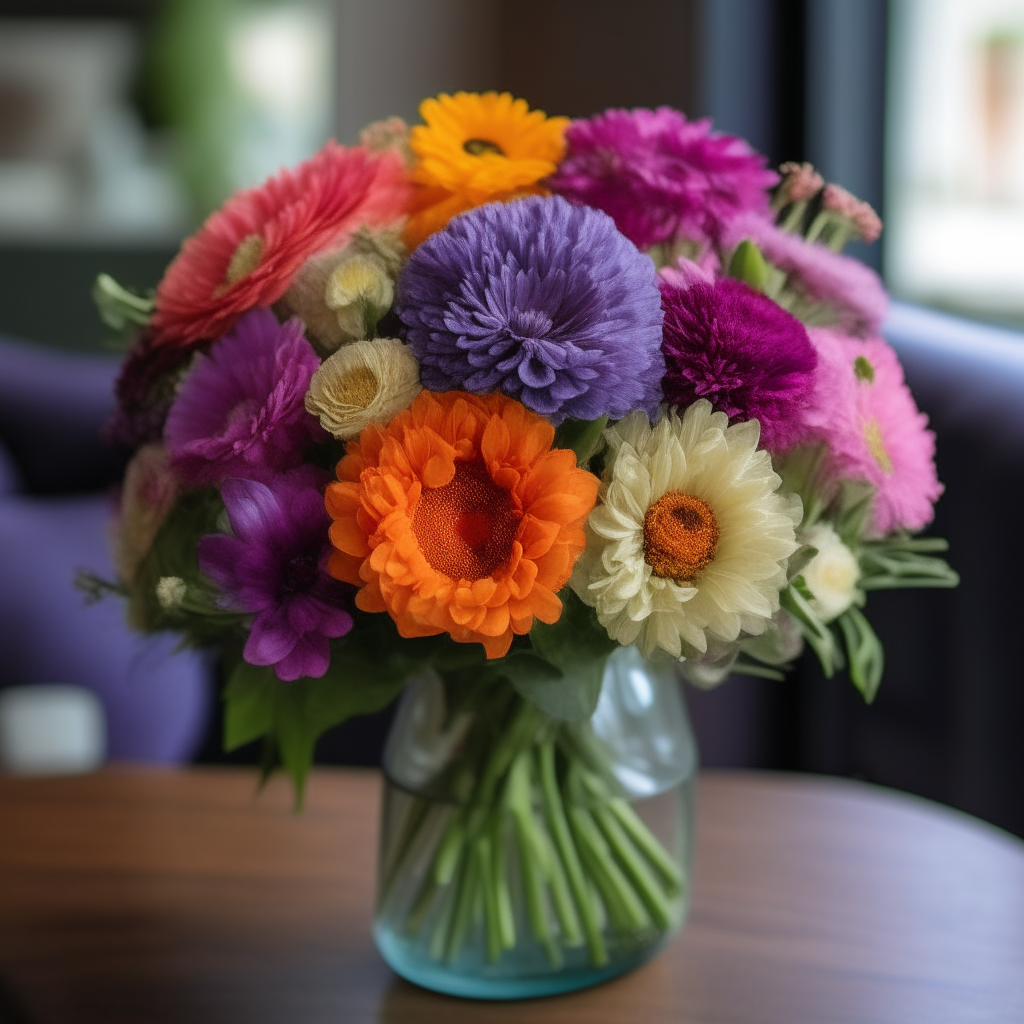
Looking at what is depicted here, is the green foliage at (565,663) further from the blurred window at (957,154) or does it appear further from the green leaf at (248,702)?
the blurred window at (957,154)

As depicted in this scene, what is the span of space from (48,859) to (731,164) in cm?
54

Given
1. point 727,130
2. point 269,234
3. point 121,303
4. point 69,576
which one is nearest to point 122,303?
point 121,303

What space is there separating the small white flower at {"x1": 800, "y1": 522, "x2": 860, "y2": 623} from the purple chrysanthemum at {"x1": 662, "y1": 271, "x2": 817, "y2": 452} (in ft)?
0.17

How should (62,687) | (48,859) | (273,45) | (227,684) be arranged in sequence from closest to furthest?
(227,684) < (48,859) < (62,687) < (273,45)

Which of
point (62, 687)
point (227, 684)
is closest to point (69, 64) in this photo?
point (62, 687)

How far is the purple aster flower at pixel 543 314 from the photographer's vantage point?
1.38ft

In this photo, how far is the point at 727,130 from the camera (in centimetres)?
170

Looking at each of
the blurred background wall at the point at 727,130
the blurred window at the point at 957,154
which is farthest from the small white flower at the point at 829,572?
the blurred window at the point at 957,154

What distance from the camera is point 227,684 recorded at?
0.57 metres

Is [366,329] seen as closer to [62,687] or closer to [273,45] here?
[62,687]

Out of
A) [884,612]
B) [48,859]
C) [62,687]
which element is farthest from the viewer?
[62,687]

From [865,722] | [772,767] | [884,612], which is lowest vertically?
[772,767]

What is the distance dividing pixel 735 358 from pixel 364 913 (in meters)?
0.38

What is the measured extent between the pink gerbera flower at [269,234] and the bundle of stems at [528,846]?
21 centimetres
